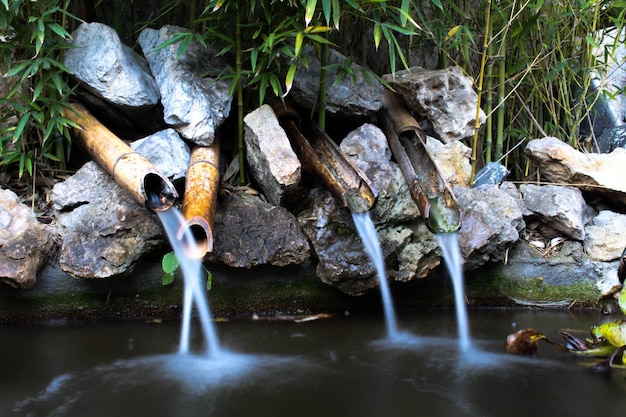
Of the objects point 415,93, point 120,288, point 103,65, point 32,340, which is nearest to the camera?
point 32,340

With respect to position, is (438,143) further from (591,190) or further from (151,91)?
(151,91)

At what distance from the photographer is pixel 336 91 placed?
175 inches

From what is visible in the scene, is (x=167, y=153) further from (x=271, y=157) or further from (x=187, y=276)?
(x=187, y=276)

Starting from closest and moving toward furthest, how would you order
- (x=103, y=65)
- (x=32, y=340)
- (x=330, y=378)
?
(x=330, y=378), (x=32, y=340), (x=103, y=65)

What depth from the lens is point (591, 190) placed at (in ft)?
15.3

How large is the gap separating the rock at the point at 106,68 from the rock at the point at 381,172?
1364 mm

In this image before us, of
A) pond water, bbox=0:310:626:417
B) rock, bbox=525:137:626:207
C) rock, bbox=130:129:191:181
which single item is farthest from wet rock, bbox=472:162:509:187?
rock, bbox=130:129:191:181

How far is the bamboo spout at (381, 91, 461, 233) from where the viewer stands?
3.94 m

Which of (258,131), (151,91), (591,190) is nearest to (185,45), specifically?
(151,91)

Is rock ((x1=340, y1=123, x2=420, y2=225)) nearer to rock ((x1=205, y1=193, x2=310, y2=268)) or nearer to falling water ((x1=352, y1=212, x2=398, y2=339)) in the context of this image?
falling water ((x1=352, y1=212, x2=398, y2=339))

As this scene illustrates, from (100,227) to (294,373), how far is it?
1.46m

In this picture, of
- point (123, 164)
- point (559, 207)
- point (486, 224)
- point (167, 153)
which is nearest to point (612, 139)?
point (559, 207)

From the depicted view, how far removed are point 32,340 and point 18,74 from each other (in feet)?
5.63

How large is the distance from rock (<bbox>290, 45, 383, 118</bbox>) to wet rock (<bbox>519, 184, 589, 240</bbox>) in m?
1.25
